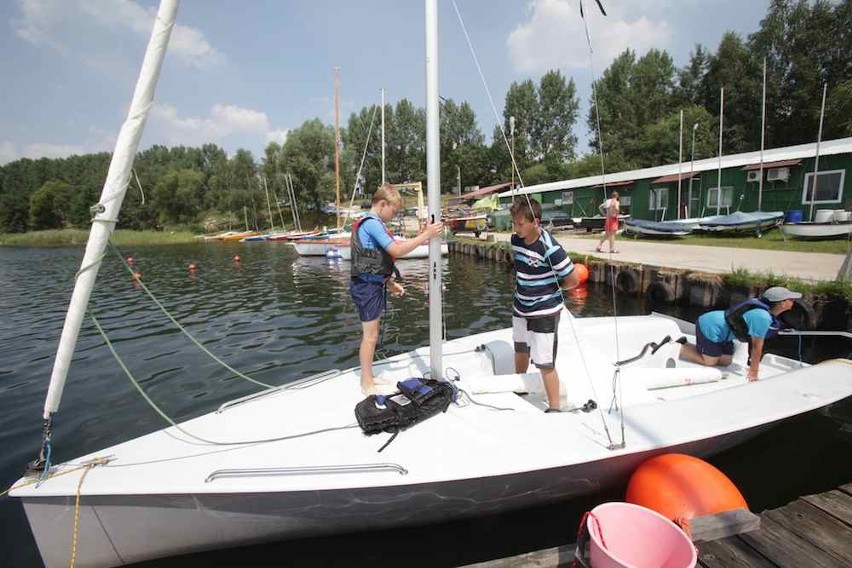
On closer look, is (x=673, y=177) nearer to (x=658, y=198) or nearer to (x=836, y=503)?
(x=658, y=198)

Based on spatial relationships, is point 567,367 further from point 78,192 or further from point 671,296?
point 78,192

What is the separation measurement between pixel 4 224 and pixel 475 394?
82.6 metres

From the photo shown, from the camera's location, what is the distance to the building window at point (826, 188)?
15398 mm

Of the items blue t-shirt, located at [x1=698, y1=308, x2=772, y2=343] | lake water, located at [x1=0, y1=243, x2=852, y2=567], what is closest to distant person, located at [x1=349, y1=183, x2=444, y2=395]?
lake water, located at [x1=0, y1=243, x2=852, y2=567]

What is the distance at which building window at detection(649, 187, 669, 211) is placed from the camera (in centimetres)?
2206

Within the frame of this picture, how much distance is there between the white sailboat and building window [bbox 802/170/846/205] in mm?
17289

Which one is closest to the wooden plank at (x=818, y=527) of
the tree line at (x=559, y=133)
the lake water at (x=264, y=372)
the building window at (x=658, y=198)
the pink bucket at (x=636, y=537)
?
the lake water at (x=264, y=372)

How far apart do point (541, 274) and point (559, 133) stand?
5774cm

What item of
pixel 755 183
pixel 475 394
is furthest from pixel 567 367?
pixel 755 183

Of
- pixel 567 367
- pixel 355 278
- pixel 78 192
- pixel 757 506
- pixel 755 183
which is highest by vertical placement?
pixel 78 192

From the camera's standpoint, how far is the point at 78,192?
6203 centimetres

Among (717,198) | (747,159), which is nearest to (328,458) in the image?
(717,198)

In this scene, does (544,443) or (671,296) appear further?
(671,296)

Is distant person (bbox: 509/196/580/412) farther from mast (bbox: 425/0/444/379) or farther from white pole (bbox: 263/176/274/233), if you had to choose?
white pole (bbox: 263/176/274/233)
